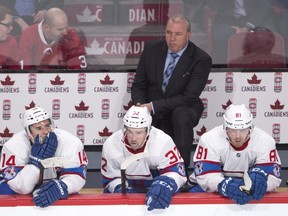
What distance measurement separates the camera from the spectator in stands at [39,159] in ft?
23.2

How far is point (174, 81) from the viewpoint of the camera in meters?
8.81

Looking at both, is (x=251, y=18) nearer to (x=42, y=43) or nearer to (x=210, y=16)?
(x=210, y=16)

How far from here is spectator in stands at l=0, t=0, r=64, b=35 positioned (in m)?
9.52

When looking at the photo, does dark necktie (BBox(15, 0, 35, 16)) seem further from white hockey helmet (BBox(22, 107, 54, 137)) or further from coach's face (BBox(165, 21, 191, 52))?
white hockey helmet (BBox(22, 107, 54, 137))

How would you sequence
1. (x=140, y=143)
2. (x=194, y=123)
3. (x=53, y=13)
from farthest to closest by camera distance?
(x=53, y=13) < (x=194, y=123) < (x=140, y=143)

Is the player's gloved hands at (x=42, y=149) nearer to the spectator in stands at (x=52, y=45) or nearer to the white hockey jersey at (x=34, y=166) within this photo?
the white hockey jersey at (x=34, y=166)

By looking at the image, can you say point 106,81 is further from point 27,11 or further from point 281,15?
point 281,15

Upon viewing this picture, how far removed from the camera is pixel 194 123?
8.70 metres

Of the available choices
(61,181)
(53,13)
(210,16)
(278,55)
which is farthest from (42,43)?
(61,181)

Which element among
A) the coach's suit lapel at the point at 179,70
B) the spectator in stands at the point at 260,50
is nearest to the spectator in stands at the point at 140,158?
the coach's suit lapel at the point at 179,70

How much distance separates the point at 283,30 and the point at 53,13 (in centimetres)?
209

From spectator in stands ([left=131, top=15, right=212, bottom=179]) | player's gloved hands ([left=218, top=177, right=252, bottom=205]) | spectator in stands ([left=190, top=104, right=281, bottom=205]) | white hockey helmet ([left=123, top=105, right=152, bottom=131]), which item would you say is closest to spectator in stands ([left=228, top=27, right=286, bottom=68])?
spectator in stands ([left=131, top=15, right=212, bottom=179])

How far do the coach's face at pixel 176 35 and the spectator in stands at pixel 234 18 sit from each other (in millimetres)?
976

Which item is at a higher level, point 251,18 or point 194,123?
point 251,18
